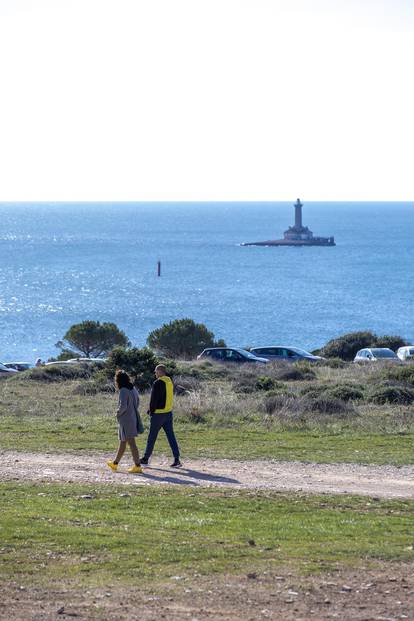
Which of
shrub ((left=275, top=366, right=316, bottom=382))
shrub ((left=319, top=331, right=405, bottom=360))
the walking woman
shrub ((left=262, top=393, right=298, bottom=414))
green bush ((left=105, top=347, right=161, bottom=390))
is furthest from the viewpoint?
shrub ((left=319, top=331, right=405, bottom=360))

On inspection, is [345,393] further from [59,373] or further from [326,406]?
[59,373]

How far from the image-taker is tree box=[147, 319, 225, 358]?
48094mm

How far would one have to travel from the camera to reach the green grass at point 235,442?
15.0 m

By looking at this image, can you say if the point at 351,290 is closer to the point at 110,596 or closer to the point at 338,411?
the point at 338,411

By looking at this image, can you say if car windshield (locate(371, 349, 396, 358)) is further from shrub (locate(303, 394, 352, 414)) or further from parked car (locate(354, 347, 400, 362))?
shrub (locate(303, 394, 352, 414))

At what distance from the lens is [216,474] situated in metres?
13.5

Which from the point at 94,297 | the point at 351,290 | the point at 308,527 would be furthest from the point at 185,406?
the point at 351,290

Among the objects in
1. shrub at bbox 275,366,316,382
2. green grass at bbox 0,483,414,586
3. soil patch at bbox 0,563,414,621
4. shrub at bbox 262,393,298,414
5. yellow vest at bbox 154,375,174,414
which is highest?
Answer: yellow vest at bbox 154,375,174,414

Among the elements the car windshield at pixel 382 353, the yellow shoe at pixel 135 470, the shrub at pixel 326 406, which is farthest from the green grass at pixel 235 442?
the car windshield at pixel 382 353

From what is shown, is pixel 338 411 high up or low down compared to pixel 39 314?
up

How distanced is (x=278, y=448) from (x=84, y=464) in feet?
10.2

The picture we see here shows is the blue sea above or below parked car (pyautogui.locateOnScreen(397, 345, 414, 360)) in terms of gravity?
below

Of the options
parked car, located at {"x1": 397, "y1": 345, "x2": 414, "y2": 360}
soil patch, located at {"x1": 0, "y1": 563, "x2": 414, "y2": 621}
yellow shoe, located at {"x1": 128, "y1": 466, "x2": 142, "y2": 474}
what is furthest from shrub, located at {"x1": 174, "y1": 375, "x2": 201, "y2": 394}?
soil patch, located at {"x1": 0, "y1": 563, "x2": 414, "y2": 621}

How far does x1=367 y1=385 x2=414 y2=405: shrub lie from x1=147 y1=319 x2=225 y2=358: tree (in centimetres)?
2500
